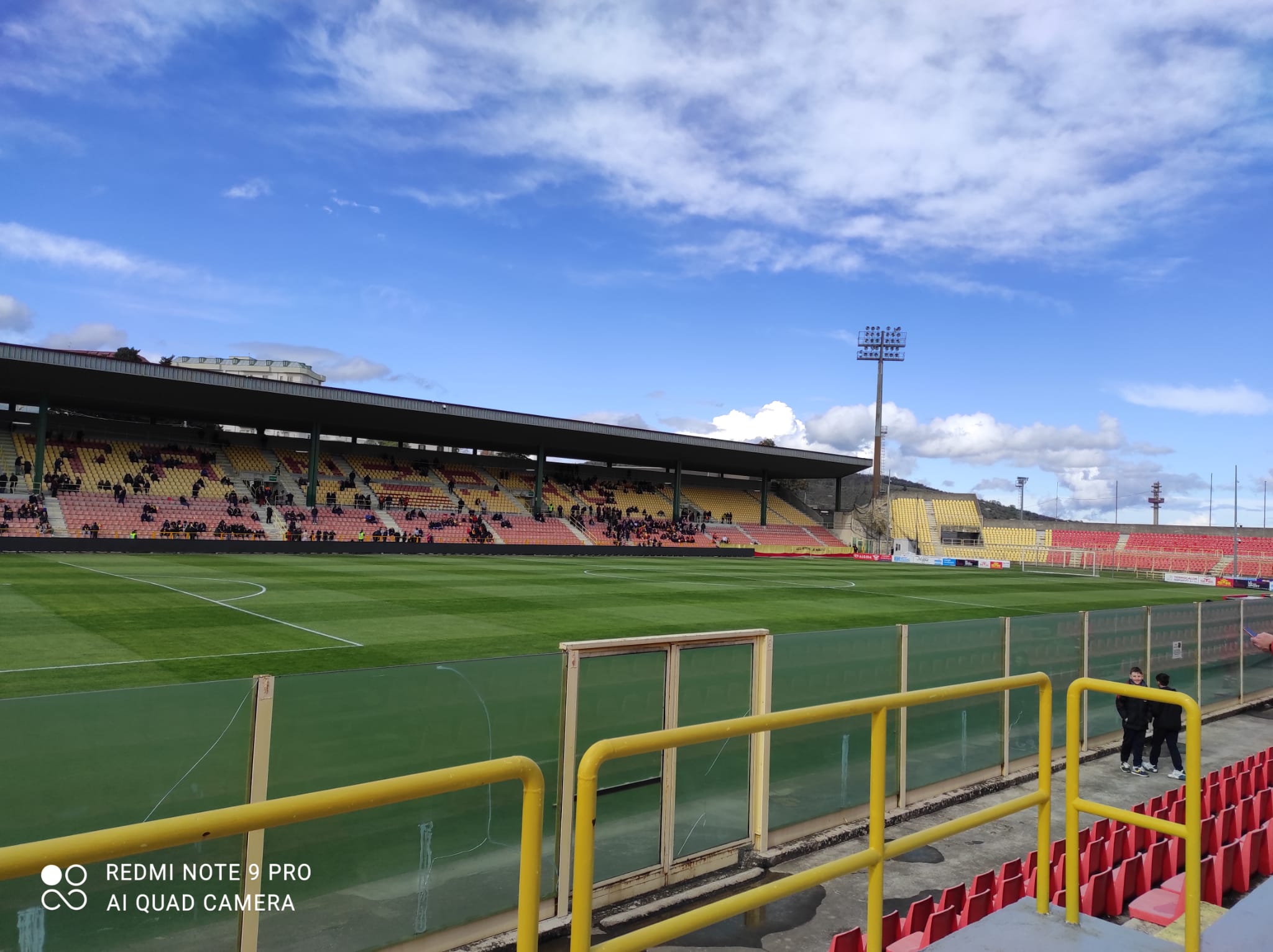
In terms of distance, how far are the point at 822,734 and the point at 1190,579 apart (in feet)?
177

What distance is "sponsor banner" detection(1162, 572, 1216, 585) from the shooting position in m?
50.2

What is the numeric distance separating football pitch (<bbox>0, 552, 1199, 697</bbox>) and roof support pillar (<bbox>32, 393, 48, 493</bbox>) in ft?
36.9

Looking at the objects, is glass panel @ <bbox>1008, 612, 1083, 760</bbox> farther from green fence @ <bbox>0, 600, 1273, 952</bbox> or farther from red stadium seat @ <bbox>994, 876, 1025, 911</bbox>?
red stadium seat @ <bbox>994, 876, 1025, 911</bbox>

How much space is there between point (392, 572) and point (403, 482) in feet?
87.8

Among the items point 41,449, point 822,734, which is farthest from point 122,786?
point 41,449

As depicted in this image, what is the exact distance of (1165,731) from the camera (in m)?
10.4

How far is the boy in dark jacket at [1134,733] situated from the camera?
10477 mm

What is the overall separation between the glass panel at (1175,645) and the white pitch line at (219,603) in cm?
1439

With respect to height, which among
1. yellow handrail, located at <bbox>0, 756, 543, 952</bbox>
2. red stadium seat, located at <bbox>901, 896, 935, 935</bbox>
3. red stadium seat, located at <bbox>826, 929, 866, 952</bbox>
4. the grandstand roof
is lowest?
red stadium seat, located at <bbox>901, 896, 935, 935</bbox>

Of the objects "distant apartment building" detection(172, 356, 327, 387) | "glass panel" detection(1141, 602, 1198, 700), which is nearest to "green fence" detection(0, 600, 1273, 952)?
"glass panel" detection(1141, 602, 1198, 700)

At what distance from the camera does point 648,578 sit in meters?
36.6

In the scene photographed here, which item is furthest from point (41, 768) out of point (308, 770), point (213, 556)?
point (213, 556)

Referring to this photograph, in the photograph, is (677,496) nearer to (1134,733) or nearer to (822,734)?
(1134,733)

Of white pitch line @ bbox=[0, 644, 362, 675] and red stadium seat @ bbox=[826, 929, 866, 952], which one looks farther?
white pitch line @ bbox=[0, 644, 362, 675]
